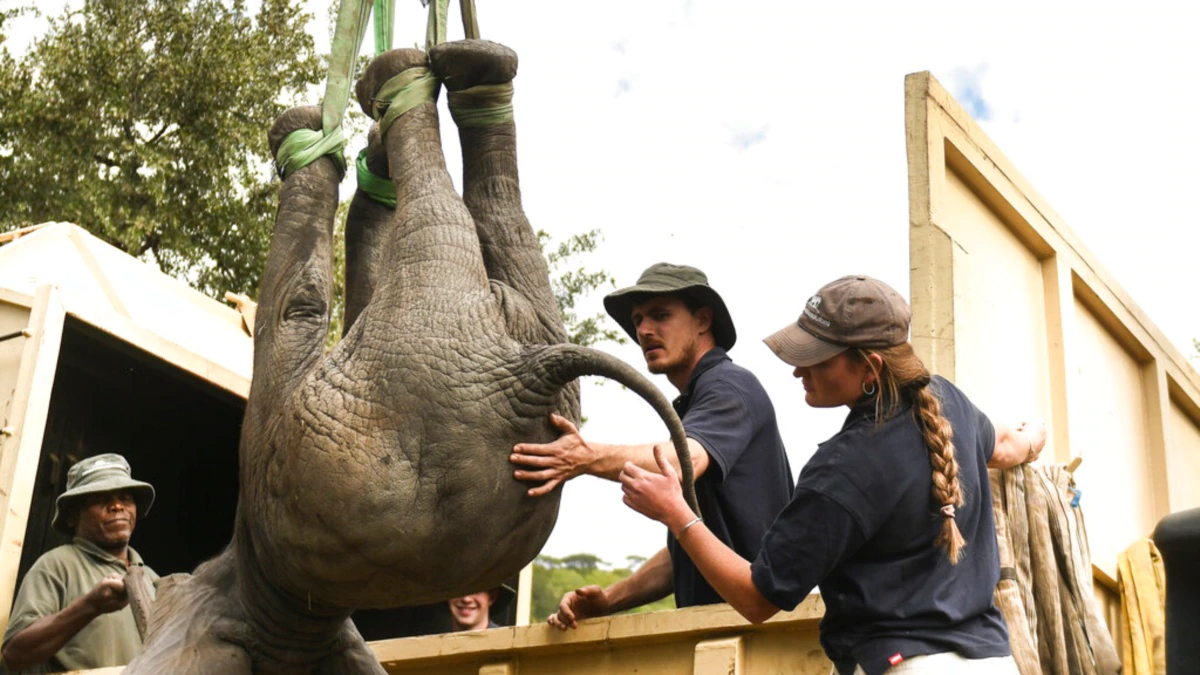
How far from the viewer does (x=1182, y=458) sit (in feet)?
22.8

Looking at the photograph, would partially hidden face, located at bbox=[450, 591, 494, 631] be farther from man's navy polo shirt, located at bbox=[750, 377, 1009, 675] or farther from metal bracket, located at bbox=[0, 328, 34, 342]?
man's navy polo shirt, located at bbox=[750, 377, 1009, 675]

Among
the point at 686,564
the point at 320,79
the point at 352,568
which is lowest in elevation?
the point at 352,568

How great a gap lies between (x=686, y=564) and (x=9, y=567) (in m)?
2.89

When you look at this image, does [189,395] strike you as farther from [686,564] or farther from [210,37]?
[210,37]

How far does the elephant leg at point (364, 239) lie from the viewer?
4125mm

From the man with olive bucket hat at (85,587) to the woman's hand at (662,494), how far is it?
7.82 feet

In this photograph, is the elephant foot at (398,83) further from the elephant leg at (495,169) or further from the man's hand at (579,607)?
the man's hand at (579,607)

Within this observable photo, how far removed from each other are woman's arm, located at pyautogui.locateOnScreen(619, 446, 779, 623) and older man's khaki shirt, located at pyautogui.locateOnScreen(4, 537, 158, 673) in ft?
9.97

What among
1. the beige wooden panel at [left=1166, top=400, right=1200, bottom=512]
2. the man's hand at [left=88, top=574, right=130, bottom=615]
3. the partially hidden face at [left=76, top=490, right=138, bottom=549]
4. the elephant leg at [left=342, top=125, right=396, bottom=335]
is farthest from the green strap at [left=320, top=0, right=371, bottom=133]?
the beige wooden panel at [left=1166, top=400, right=1200, bottom=512]

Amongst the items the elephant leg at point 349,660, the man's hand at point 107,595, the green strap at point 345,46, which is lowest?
the elephant leg at point 349,660

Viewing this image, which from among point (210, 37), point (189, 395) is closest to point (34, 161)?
point (210, 37)

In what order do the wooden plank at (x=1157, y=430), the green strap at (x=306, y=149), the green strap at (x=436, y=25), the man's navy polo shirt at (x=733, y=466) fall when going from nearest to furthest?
the green strap at (x=436, y=25) < the green strap at (x=306, y=149) < the man's navy polo shirt at (x=733, y=466) < the wooden plank at (x=1157, y=430)

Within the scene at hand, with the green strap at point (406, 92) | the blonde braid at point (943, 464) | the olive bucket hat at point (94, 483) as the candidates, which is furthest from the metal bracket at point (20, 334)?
the blonde braid at point (943, 464)

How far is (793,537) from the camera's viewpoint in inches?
139
